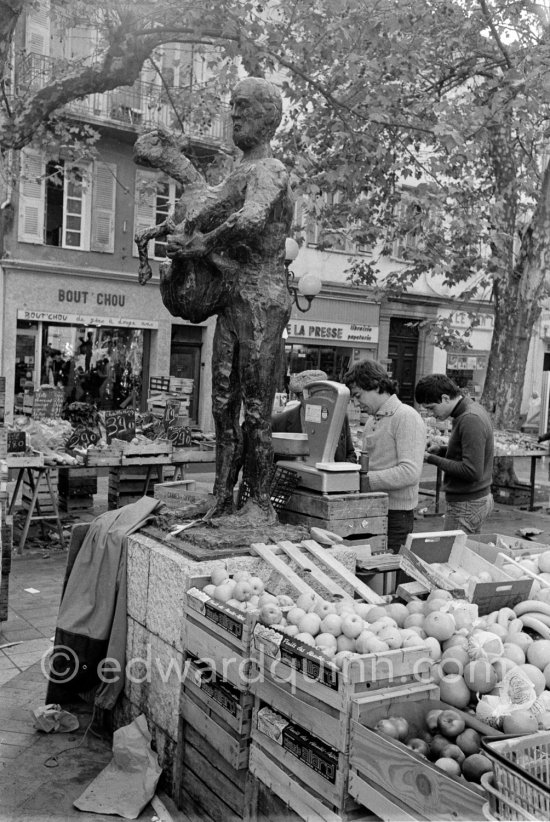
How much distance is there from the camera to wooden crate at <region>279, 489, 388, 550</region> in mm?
4477

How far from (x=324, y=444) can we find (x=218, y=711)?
212 centimetres

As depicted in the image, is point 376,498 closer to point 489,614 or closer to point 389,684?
point 489,614

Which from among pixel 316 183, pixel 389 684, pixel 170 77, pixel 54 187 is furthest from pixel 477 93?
pixel 389 684

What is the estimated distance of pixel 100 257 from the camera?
1841 cm

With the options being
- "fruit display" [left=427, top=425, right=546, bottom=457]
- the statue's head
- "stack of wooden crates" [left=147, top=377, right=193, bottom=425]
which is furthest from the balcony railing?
the statue's head

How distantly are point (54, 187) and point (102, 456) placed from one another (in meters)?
11.3

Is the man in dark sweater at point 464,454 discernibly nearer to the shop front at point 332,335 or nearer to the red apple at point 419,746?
the red apple at point 419,746

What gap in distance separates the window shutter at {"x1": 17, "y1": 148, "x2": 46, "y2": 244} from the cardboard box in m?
15.1

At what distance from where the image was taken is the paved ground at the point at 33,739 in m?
3.46

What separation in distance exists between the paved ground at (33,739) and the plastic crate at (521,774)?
186 centimetres

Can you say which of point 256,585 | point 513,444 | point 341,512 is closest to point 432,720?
point 256,585

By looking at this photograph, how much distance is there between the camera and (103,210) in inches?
726

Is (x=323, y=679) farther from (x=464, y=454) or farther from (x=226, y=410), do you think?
(x=464, y=454)
